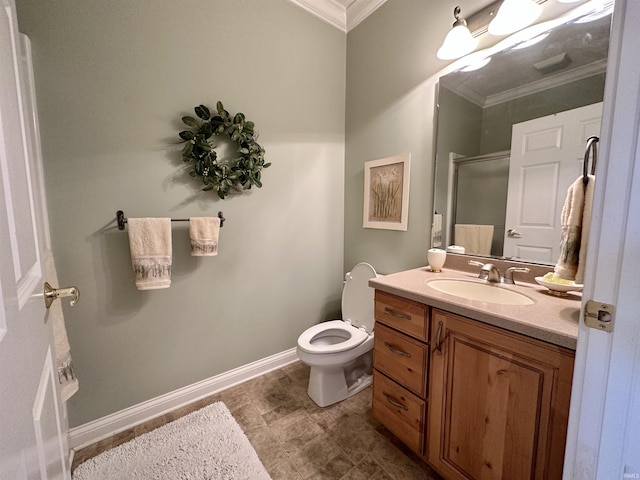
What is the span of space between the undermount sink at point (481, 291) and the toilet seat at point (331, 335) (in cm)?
61

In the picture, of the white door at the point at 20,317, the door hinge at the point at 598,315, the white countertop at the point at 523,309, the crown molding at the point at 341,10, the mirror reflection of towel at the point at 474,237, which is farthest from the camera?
the crown molding at the point at 341,10

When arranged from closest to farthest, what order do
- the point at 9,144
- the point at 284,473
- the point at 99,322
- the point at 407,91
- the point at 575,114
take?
the point at 9,144, the point at 575,114, the point at 284,473, the point at 99,322, the point at 407,91

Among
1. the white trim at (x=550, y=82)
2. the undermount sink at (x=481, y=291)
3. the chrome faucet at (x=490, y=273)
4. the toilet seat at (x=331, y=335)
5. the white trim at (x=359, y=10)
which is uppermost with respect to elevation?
the white trim at (x=359, y=10)

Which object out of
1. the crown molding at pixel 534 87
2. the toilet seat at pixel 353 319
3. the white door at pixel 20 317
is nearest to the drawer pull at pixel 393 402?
the toilet seat at pixel 353 319

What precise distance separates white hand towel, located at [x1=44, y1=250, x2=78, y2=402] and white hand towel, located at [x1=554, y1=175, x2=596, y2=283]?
78.6 inches

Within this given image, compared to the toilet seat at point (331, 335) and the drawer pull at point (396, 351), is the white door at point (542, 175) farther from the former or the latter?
the toilet seat at point (331, 335)

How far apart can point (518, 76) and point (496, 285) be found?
104 centimetres

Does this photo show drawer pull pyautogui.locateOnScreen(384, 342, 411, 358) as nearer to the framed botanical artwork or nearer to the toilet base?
the toilet base

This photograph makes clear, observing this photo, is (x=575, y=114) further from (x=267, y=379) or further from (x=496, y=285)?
(x=267, y=379)

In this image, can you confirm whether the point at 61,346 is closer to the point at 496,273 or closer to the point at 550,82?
the point at 496,273

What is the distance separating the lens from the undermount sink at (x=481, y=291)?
114 cm

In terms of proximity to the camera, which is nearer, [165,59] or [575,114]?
[575,114]

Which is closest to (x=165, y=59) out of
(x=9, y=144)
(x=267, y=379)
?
(x=9, y=144)

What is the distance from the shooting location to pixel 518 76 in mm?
1251
